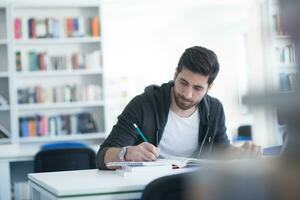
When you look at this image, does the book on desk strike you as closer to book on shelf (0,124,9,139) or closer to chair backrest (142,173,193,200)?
chair backrest (142,173,193,200)

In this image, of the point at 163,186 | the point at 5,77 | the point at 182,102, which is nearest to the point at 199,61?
the point at 182,102

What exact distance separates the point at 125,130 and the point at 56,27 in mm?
3907

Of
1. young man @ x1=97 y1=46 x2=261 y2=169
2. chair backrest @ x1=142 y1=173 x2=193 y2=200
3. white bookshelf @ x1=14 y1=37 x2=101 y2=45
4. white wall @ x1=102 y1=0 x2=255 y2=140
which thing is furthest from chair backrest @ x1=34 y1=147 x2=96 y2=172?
white wall @ x1=102 y1=0 x2=255 y2=140

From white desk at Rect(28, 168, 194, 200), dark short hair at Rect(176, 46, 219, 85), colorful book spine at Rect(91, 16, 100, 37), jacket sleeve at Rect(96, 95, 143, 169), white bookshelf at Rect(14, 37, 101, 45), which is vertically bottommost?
white desk at Rect(28, 168, 194, 200)

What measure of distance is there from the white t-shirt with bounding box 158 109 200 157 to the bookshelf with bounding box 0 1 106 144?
364 centimetres

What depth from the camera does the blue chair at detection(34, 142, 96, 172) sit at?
3270 mm

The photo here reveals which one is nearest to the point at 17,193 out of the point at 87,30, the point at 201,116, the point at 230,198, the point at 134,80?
the point at 201,116

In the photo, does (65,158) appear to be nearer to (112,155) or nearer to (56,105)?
(112,155)

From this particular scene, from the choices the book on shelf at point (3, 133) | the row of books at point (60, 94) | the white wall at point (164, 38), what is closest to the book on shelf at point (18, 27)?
the row of books at point (60, 94)

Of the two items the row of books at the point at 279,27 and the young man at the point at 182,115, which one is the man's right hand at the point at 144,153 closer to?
the young man at the point at 182,115

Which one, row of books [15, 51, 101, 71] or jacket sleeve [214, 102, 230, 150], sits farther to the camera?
row of books [15, 51, 101, 71]

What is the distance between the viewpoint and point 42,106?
5.76m

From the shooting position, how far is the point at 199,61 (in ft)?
7.26

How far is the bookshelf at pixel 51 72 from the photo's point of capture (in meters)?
5.69
